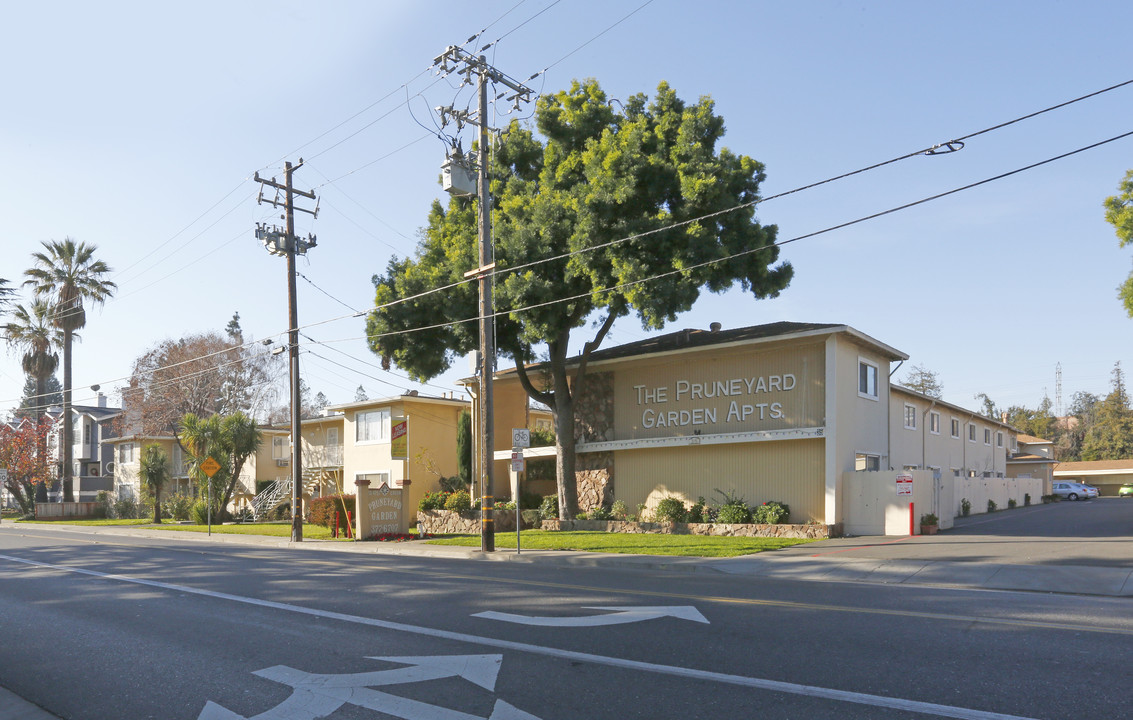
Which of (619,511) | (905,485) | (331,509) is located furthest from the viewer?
(331,509)

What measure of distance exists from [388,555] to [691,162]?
12.8 meters

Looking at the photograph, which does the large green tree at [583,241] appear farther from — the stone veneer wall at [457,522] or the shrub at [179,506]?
the shrub at [179,506]

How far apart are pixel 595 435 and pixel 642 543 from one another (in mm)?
7626

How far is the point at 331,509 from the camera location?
2978 cm

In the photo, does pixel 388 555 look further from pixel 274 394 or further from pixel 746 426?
pixel 274 394

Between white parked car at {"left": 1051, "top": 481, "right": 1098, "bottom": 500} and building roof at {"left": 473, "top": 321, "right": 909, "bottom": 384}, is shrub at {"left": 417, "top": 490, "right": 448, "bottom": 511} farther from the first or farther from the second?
white parked car at {"left": 1051, "top": 481, "right": 1098, "bottom": 500}

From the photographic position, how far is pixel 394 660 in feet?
24.7

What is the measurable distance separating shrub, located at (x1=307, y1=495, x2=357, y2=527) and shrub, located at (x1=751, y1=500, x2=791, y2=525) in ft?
45.2

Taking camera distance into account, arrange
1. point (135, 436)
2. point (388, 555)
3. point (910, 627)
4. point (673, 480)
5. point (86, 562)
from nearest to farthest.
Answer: point (910, 627)
point (86, 562)
point (388, 555)
point (673, 480)
point (135, 436)

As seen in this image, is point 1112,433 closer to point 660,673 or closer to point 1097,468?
point 1097,468

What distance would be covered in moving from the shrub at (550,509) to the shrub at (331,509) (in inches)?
262

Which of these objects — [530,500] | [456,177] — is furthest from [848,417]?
[456,177]

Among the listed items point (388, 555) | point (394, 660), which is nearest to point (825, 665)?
point (394, 660)

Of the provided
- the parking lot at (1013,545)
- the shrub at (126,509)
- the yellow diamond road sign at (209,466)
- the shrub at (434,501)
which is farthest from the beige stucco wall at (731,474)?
the shrub at (126,509)
